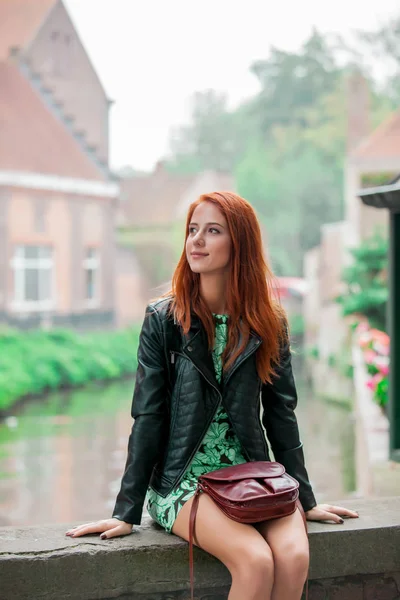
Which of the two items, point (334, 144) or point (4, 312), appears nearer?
point (4, 312)

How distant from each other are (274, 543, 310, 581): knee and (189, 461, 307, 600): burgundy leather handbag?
0.25 ft

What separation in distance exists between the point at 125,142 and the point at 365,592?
24508 millimetres

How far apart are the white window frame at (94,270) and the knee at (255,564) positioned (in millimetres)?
19872

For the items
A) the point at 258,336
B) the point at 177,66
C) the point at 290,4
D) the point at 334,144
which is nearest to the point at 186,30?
the point at 177,66

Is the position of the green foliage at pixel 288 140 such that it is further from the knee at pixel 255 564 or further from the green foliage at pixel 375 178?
the knee at pixel 255 564

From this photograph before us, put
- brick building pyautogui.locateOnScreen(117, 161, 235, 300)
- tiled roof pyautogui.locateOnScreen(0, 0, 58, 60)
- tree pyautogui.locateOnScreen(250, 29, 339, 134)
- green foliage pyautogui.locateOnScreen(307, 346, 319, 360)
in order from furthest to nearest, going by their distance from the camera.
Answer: tree pyautogui.locateOnScreen(250, 29, 339, 134) → brick building pyautogui.locateOnScreen(117, 161, 235, 300) → tiled roof pyautogui.locateOnScreen(0, 0, 58, 60) → green foliage pyautogui.locateOnScreen(307, 346, 319, 360)

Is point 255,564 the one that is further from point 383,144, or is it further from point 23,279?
point 23,279

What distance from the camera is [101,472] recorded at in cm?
1669

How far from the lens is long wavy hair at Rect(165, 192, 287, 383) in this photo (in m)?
2.13

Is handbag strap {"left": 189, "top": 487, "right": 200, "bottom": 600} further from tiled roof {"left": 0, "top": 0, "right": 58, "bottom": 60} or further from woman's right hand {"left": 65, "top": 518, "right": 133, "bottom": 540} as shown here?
tiled roof {"left": 0, "top": 0, "right": 58, "bottom": 60}

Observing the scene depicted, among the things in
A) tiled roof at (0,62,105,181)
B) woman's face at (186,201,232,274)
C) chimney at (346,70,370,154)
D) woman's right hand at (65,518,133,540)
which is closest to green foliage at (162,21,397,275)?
chimney at (346,70,370,154)

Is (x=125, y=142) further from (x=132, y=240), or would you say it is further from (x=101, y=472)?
(x=101, y=472)

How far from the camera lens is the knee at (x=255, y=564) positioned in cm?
183

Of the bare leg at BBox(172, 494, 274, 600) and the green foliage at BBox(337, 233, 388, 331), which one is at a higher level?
the green foliage at BBox(337, 233, 388, 331)
